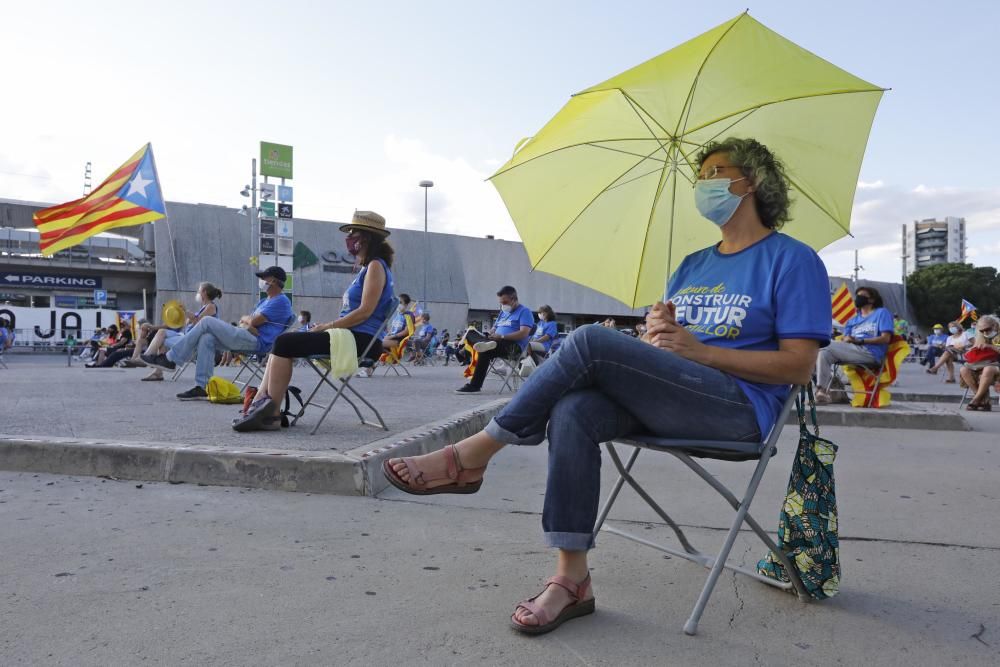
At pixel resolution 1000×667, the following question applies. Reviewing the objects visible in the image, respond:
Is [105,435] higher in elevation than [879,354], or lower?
lower

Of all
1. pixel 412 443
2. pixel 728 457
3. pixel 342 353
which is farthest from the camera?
pixel 342 353

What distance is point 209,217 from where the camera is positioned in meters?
37.5

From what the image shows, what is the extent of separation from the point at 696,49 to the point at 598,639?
6.67 feet

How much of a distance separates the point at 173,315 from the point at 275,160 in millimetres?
19633

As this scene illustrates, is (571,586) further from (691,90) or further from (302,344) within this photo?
(302,344)

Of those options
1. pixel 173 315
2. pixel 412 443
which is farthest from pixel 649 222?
pixel 173 315

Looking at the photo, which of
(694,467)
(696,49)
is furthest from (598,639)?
(696,49)

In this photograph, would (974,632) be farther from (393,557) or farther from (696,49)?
(696,49)

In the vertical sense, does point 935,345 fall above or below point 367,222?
below

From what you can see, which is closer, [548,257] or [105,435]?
[548,257]

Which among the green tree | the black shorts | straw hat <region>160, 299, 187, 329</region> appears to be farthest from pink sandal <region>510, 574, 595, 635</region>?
the green tree

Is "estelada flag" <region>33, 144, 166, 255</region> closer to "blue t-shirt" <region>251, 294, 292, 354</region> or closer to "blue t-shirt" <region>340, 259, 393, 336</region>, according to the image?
"blue t-shirt" <region>251, 294, 292, 354</region>

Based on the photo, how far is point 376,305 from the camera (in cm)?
520

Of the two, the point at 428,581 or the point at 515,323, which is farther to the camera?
the point at 515,323
